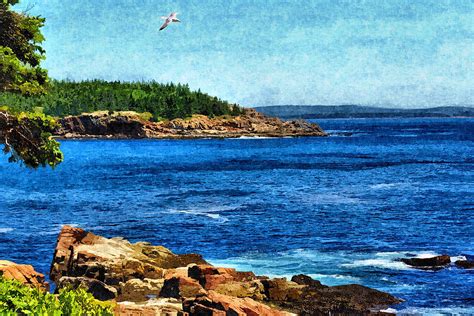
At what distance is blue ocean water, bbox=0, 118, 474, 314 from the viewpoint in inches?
1344

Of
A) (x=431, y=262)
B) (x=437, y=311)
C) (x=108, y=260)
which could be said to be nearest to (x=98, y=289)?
(x=108, y=260)

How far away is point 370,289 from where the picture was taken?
27891 mm

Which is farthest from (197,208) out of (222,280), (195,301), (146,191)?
(195,301)

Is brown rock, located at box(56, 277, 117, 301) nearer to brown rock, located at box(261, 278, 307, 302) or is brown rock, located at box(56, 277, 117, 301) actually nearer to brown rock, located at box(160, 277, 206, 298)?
brown rock, located at box(160, 277, 206, 298)

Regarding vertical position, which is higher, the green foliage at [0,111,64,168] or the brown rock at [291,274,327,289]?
the green foliage at [0,111,64,168]

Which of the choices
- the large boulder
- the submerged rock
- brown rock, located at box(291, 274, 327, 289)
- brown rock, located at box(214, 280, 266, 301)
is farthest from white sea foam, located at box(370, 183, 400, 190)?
brown rock, located at box(214, 280, 266, 301)

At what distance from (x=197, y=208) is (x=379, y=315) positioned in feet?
113

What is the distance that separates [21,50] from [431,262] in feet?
75.9

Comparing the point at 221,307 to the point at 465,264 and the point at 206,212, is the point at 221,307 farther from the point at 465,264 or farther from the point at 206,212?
the point at 206,212

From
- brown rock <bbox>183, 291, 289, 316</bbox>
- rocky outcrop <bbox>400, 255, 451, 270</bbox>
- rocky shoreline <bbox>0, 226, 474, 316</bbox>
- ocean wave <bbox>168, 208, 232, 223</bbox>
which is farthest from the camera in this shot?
ocean wave <bbox>168, 208, 232, 223</bbox>

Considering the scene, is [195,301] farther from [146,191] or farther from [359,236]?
[146,191]

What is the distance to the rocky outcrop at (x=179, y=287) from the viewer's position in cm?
2392

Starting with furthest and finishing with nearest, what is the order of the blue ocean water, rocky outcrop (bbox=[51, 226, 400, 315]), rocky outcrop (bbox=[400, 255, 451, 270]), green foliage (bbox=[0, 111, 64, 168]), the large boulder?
rocky outcrop (bbox=[400, 255, 451, 270]) → the blue ocean water → the large boulder → rocky outcrop (bbox=[51, 226, 400, 315]) → green foliage (bbox=[0, 111, 64, 168])

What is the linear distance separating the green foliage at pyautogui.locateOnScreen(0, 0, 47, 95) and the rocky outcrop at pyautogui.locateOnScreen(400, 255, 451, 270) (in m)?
21.9
